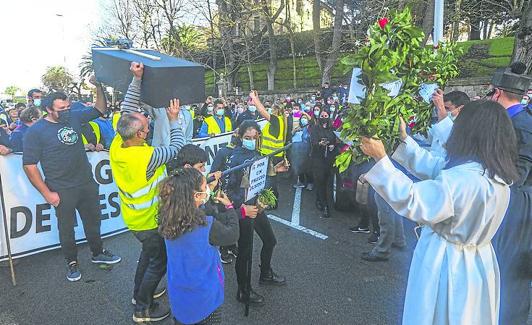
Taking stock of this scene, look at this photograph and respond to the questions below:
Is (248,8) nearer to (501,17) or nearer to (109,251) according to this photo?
(501,17)

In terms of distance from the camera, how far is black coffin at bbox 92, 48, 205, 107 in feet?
10.2

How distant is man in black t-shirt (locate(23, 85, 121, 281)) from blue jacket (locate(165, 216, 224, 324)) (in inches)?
92.7

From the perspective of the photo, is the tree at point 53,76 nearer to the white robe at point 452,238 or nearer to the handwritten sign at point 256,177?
the handwritten sign at point 256,177

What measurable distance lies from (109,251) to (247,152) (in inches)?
102

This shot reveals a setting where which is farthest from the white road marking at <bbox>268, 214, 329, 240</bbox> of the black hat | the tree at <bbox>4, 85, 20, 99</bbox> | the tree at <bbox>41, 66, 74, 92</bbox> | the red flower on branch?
the tree at <bbox>4, 85, 20, 99</bbox>

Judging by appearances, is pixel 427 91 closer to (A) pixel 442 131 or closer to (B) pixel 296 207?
(A) pixel 442 131

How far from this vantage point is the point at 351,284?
4.31m

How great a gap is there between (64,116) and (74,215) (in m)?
1.19

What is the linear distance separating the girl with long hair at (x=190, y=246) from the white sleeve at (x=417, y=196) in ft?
4.13

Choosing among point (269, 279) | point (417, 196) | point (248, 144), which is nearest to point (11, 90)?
point (248, 144)

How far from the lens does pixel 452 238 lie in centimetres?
199

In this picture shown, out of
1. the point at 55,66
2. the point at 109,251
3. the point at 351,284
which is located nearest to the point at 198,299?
the point at 351,284

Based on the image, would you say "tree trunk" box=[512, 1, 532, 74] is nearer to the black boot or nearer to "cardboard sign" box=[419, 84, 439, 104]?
the black boot

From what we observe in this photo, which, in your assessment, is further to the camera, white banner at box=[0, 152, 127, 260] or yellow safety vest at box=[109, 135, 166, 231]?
white banner at box=[0, 152, 127, 260]
